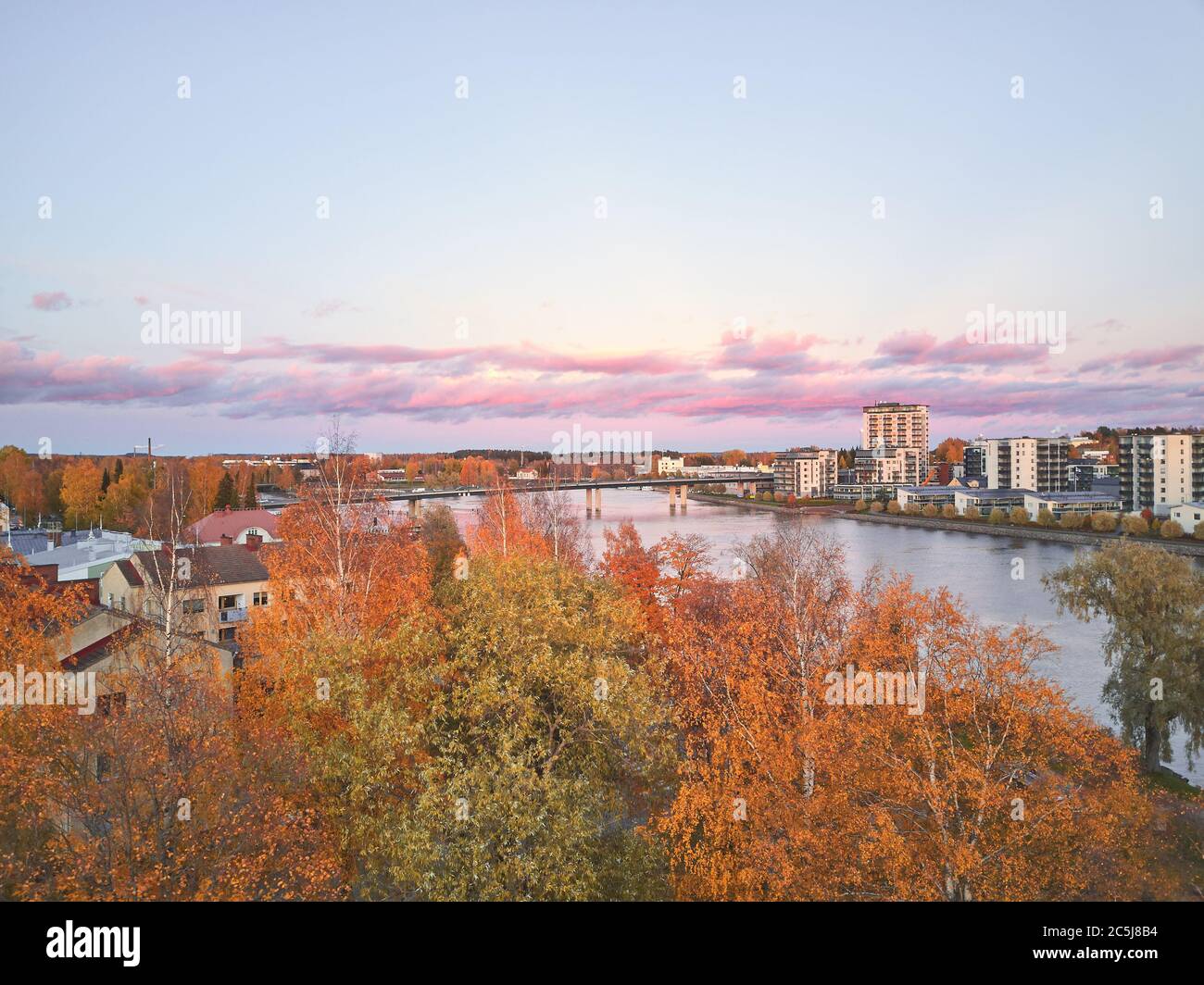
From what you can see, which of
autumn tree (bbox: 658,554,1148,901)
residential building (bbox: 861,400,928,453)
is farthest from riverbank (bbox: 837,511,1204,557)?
residential building (bbox: 861,400,928,453)

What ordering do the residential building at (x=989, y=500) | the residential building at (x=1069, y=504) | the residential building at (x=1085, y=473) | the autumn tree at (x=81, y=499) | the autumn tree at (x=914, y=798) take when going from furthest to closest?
the residential building at (x=1085, y=473)
the residential building at (x=989, y=500)
the residential building at (x=1069, y=504)
the autumn tree at (x=81, y=499)
the autumn tree at (x=914, y=798)

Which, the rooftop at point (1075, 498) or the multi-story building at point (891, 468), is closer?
the rooftop at point (1075, 498)

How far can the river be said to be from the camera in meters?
15.9

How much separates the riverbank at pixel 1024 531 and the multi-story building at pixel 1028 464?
61.6ft

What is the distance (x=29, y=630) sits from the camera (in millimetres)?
9383

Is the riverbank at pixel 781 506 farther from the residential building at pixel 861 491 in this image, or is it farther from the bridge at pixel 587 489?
the residential building at pixel 861 491

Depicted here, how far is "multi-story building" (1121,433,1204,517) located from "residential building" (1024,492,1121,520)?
5.00 ft

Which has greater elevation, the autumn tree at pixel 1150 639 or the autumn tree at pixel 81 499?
the autumn tree at pixel 81 499

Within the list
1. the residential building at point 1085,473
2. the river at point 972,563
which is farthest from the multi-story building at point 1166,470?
the residential building at point 1085,473

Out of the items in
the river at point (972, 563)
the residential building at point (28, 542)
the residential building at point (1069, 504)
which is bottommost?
the river at point (972, 563)

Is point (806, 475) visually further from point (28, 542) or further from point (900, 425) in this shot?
point (28, 542)

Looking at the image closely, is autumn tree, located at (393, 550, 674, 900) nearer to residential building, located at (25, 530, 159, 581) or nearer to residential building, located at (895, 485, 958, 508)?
residential building, located at (25, 530, 159, 581)

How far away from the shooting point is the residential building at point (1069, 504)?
5016 centimetres
